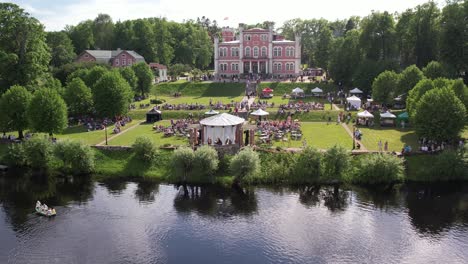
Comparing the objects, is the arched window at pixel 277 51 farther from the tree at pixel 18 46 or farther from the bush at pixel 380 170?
the bush at pixel 380 170

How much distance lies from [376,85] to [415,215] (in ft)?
106

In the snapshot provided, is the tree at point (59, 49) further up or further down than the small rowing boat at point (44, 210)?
further up

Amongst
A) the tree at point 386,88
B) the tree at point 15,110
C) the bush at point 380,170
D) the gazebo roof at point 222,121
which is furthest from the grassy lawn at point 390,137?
the tree at point 15,110

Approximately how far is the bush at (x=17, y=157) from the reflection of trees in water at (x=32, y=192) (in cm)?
220

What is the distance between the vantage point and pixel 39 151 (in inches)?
1757

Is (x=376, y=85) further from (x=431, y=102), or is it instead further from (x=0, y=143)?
(x=0, y=143)

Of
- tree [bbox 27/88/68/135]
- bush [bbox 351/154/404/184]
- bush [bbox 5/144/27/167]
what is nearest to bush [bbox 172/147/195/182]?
bush [bbox 351/154/404/184]

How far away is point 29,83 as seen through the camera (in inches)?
2355

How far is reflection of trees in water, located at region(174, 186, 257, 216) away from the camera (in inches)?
1379

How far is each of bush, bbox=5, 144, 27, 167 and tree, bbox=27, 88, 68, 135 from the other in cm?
343

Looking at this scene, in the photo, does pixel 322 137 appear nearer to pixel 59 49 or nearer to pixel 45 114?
pixel 45 114

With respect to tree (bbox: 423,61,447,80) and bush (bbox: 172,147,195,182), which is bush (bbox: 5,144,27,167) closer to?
bush (bbox: 172,147,195,182)

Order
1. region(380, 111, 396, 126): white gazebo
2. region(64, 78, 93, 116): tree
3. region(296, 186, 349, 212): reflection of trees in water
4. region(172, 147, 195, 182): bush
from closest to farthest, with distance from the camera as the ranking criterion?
region(296, 186, 349, 212): reflection of trees in water < region(172, 147, 195, 182): bush < region(380, 111, 396, 126): white gazebo < region(64, 78, 93, 116): tree

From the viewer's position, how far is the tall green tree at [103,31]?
119 m
